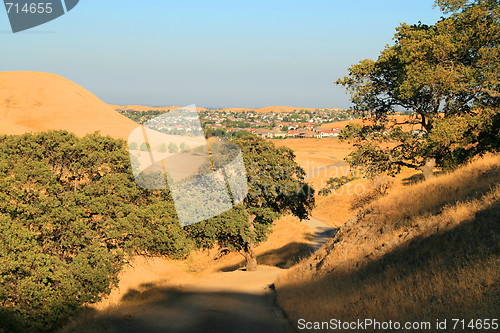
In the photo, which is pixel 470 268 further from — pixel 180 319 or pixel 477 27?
pixel 477 27

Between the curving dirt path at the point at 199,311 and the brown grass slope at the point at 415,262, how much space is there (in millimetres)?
1084

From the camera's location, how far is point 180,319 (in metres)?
16.3

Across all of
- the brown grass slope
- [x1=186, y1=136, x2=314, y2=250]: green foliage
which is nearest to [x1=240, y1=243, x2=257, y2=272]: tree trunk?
[x1=186, y1=136, x2=314, y2=250]: green foliage

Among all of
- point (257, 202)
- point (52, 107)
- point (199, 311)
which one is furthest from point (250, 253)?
point (52, 107)

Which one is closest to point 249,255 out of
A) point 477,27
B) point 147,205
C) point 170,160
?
point 147,205

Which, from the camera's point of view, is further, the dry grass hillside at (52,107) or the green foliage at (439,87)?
the dry grass hillside at (52,107)

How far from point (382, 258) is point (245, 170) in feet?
55.6

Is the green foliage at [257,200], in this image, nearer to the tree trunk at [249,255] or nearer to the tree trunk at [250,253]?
the tree trunk at [250,253]

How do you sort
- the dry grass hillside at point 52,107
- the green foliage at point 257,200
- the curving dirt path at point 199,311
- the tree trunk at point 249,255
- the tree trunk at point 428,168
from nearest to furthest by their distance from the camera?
the curving dirt path at point 199,311, the tree trunk at point 428,168, the green foliage at point 257,200, the tree trunk at point 249,255, the dry grass hillside at point 52,107

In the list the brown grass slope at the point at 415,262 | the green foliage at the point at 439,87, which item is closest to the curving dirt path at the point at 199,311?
the brown grass slope at the point at 415,262

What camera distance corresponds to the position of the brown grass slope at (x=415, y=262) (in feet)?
32.2

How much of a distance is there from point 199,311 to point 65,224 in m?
8.48

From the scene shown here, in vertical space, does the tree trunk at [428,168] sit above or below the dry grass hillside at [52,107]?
below

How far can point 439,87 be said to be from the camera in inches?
953
